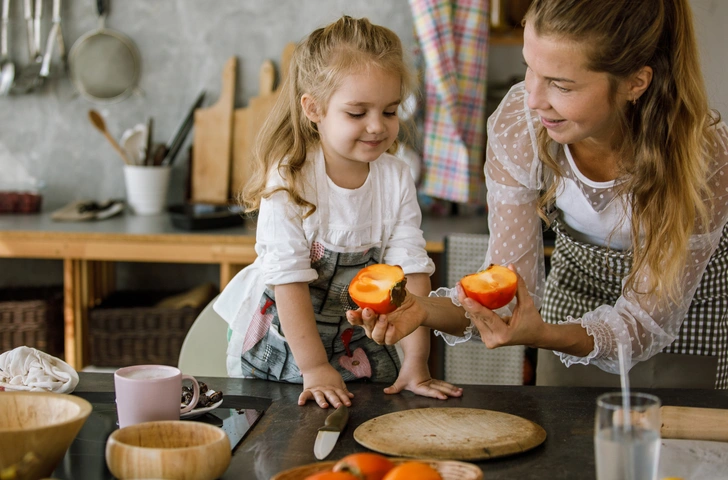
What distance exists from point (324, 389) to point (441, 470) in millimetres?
399

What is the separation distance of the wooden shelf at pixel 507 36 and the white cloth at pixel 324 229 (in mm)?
1577

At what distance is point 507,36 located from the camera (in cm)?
315

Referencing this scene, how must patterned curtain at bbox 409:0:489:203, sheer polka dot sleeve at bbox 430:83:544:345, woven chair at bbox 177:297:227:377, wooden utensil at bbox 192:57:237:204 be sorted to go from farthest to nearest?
wooden utensil at bbox 192:57:237:204
patterned curtain at bbox 409:0:489:203
woven chair at bbox 177:297:227:377
sheer polka dot sleeve at bbox 430:83:544:345

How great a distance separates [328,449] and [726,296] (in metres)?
0.99

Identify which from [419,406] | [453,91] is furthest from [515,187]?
[453,91]

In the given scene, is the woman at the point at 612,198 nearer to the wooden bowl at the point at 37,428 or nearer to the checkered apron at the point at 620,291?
the checkered apron at the point at 620,291

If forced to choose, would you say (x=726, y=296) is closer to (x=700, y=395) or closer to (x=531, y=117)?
(x=700, y=395)

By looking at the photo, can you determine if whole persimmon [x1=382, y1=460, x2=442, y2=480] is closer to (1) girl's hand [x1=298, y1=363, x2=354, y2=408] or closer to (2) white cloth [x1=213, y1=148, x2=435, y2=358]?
(1) girl's hand [x1=298, y1=363, x2=354, y2=408]

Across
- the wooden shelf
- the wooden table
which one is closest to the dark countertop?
the wooden table

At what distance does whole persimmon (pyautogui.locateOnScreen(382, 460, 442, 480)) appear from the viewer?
838 millimetres

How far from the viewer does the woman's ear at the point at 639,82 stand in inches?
54.4

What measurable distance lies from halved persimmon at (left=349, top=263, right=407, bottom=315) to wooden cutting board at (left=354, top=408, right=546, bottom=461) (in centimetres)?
16

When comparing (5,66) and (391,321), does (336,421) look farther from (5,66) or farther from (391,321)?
(5,66)

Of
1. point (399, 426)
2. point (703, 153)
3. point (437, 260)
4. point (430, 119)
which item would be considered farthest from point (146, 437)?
point (430, 119)
